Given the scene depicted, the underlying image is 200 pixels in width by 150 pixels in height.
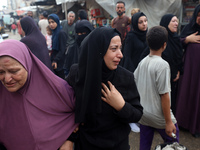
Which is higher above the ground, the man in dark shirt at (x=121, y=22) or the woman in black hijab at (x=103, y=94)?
the man in dark shirt at (x=121, y=22)

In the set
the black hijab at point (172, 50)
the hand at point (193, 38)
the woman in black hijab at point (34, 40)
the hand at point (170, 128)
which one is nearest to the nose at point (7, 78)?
the hand at point (170, 128)

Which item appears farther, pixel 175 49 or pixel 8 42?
pixel 175 49

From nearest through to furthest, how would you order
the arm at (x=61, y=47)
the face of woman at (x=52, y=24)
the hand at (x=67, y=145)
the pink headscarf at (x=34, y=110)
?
1. the pink headscarf at (x=34, y=110)
2. the hand at (x=67, y=145)
3. the arm at (x=61, y=47)
4. the face of woman at (x=52, y=24)

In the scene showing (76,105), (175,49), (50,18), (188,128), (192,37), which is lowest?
(188,128)

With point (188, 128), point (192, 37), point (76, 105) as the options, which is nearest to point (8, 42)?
point (76, 105)

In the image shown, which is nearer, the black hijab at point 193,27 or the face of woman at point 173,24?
the face of woman at point 173,24

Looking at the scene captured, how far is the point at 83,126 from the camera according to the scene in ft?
4.87

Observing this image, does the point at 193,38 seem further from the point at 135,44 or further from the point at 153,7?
the point at 153,7

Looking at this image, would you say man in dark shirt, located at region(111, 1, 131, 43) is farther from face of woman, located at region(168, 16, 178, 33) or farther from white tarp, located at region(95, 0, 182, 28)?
face of woman, located at region(168, 16, 178, 33)

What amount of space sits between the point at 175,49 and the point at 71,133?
6.76 ft

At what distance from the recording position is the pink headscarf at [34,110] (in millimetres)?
1325

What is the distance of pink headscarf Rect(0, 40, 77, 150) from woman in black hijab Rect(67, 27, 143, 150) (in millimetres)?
131

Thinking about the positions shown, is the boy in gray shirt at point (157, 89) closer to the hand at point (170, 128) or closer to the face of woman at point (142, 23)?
the hand at point (170, 128)

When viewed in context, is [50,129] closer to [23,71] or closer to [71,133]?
[71,133]
